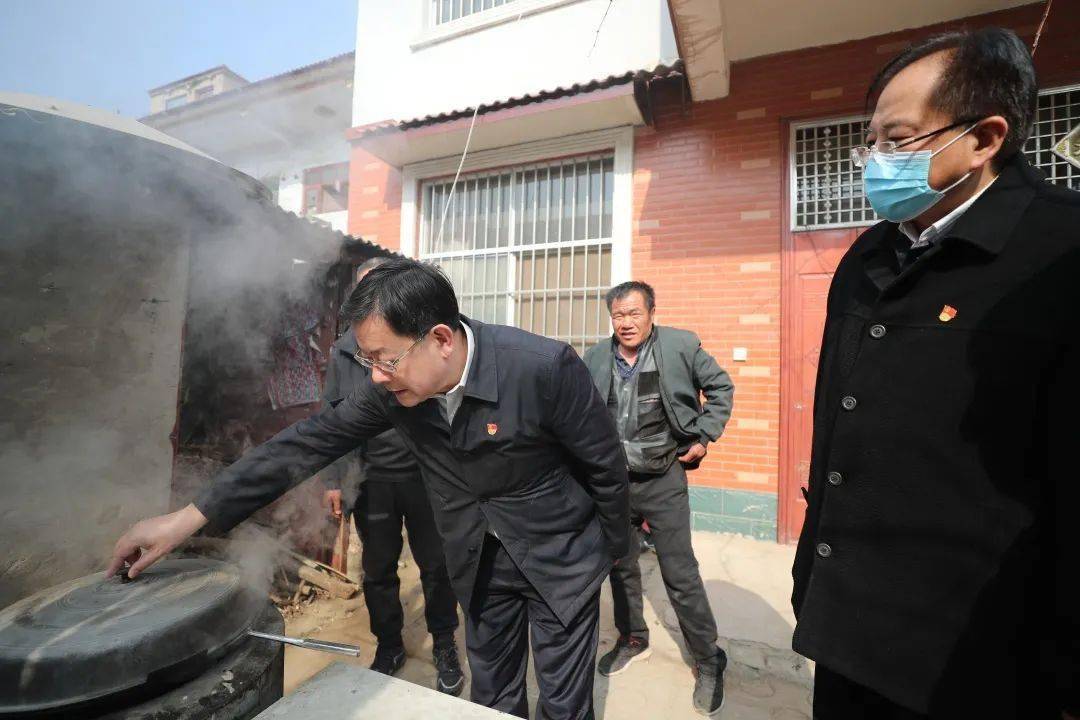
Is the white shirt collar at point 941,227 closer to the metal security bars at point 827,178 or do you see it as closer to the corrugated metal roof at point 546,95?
the metal security bars at point 827,178

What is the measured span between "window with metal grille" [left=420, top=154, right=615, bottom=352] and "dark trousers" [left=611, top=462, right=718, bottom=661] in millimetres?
2847

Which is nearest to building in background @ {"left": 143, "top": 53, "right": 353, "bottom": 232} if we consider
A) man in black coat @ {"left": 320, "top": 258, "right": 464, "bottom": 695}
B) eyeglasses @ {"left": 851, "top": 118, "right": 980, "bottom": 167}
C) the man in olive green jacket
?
man in black coat @ {"left": 320, "top": 258, "right": 464, "bottom": 695}

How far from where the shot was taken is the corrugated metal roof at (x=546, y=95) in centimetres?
491

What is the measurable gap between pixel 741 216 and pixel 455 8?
4.85 metres

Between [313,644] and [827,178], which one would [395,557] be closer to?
[313,644]

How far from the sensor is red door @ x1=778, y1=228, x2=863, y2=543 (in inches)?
189

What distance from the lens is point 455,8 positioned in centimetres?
686

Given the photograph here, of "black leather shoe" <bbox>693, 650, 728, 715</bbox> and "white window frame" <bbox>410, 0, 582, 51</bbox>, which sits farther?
"white window frame" <bbox>410, 0, 582, 51</bbox>

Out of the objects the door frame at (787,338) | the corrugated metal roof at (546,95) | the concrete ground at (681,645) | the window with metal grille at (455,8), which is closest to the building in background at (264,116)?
the corrugated metal roof at (546,95)


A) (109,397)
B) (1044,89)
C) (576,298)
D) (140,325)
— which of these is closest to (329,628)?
(109,397)

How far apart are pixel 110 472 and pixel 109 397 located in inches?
18.1

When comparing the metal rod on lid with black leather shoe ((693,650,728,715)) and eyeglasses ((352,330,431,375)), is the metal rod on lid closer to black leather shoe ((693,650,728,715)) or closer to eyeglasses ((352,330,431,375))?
eyeglasses ((352,330,431,375))

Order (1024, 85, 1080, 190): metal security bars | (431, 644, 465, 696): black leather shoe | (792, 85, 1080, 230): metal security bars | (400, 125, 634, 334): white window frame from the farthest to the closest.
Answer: (400, 125, 634, 334): white window frame, (792, 85, 1080, 230): metal security bars, (1024, 85, 1080, 190): metal security bars, (431, 644, 465, 696): black leather shoe

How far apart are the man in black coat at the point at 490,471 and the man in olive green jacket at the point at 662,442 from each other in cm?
98
